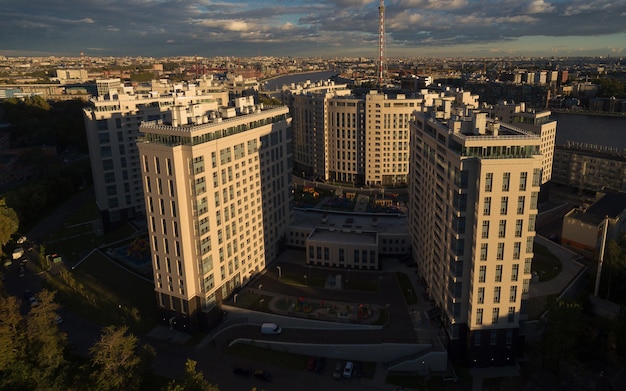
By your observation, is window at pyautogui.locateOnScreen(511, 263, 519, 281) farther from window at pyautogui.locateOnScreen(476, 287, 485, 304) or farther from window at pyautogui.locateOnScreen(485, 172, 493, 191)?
window at pyautogui.locateOnScreen(485, 172, 493, 191)

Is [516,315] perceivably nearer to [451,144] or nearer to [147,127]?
[451,144]

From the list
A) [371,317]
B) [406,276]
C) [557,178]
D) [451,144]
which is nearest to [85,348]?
[371,317]

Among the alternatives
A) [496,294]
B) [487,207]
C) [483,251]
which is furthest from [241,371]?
[487,207]

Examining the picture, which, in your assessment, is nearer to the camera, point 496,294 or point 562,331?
point 562,331

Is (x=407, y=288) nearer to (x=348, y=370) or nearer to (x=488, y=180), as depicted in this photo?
(x=348, y=370)

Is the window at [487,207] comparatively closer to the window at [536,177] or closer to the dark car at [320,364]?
the window at [536,177]

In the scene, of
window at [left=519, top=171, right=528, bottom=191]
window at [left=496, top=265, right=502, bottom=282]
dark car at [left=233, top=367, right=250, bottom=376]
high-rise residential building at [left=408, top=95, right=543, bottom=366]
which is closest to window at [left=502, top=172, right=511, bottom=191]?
high-rise residential building at [left=408, top=95, right=543, bottom=366]
